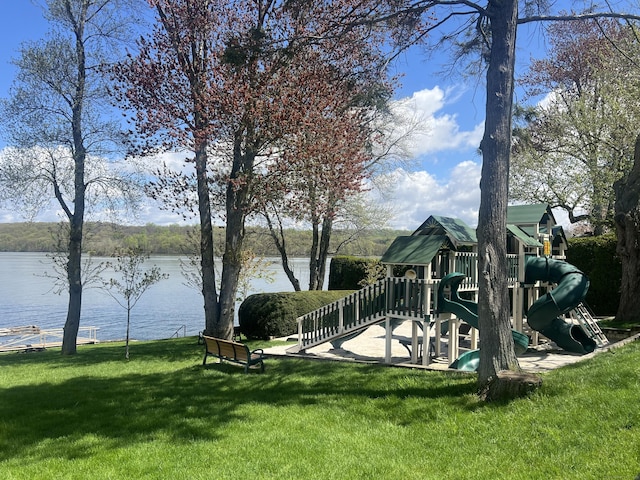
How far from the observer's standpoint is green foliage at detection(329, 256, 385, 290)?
2478cm

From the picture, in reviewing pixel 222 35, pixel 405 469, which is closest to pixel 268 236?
pixel 222 35

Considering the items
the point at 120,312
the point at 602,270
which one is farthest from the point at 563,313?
the point at 120,312

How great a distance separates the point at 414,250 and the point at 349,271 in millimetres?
14618

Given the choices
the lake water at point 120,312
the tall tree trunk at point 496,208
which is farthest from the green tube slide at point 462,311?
the lake water at point 120,312

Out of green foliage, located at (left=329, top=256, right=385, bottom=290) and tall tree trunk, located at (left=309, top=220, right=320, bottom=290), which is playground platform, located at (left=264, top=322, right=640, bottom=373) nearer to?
green foliage, located at (left=329, top=256, right=385, bottom=290)

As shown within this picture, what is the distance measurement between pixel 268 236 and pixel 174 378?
57.0 ft

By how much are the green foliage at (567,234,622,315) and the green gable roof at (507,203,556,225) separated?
6.58 m

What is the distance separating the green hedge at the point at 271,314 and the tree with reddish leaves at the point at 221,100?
144cm

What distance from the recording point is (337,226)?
2817 cm

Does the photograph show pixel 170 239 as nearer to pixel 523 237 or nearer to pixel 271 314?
pixel 271 314

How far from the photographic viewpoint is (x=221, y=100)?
13414 millimetres

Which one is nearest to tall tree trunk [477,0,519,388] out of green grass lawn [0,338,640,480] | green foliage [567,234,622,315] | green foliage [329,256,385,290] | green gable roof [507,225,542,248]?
green grass lawn [0,338,640,480]

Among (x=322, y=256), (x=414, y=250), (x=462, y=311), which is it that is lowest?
(x=462, y=311)

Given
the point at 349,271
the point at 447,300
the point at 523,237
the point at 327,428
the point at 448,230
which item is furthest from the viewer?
the point at 349,271
